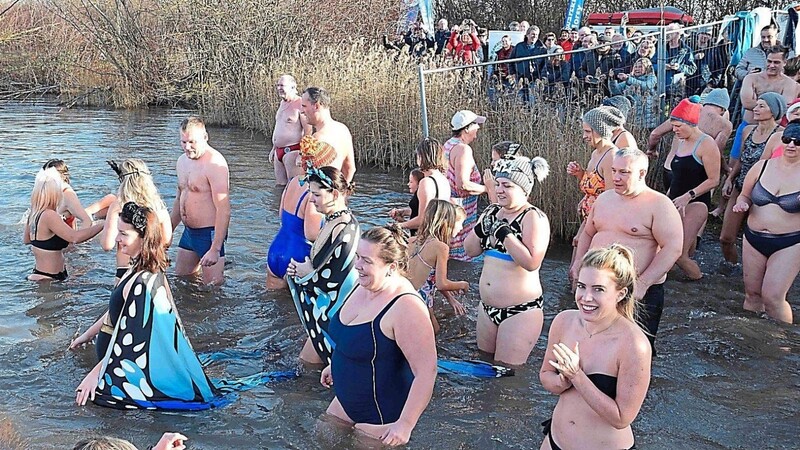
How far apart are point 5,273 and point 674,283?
678cm

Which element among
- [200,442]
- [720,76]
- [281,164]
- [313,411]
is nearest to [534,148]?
[281,164]

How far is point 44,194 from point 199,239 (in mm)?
1538

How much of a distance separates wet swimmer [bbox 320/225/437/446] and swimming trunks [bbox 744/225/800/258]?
3.63 metres

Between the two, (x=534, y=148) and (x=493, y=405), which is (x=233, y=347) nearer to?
(x=493, y=405)

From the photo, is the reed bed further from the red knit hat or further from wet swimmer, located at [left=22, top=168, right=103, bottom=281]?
wet swimmer, located at [left=22, top=168, right=103, bottom=281]

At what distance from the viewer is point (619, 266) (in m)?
3.44

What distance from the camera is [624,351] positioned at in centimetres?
339

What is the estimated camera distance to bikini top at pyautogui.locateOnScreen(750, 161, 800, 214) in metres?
6.24

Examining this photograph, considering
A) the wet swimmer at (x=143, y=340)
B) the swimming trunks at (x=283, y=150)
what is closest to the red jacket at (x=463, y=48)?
the swimming trunks at (x=283, y=150)

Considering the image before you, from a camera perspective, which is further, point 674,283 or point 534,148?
point 534,148

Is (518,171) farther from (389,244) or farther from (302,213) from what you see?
(302,213)

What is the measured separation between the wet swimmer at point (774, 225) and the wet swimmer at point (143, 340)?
4477 millimetres

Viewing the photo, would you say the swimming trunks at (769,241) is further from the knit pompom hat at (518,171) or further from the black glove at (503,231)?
the black glove at (503,231)

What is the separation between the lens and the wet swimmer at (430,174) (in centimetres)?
706
